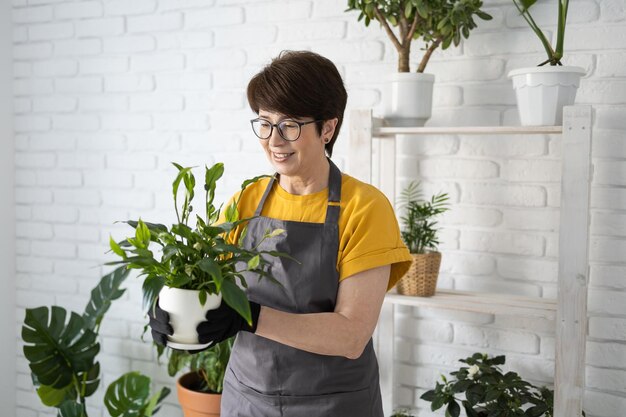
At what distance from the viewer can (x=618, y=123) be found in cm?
192

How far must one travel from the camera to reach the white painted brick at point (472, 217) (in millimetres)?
2100

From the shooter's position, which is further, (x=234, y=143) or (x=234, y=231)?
(x=234, y=143)

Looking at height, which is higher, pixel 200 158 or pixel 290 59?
pixel 290 59

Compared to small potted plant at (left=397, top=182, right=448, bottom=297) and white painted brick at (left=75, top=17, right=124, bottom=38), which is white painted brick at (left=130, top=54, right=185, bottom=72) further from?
small potted plant at (left=397, top=182, right=448, bottom=297)

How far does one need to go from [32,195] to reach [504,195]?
Result: 2048mm

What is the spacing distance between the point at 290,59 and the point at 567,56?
0.98 metres

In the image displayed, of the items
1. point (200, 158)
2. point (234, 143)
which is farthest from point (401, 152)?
point (200, 158)

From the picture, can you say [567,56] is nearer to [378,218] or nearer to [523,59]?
[523,59]

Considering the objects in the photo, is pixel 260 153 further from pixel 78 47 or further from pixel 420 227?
pixel 78 47

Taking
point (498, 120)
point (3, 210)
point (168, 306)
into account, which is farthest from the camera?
point (3, 210)

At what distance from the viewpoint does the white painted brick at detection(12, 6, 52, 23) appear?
281 centimetres

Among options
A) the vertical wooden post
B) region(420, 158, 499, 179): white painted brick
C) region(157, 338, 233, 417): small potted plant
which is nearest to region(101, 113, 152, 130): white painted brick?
region(157, 338, 233, 417): small potted plant

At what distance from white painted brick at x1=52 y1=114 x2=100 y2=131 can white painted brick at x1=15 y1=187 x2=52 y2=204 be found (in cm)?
30

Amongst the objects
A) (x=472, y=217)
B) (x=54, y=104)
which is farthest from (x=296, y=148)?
(x=54, y=104)
